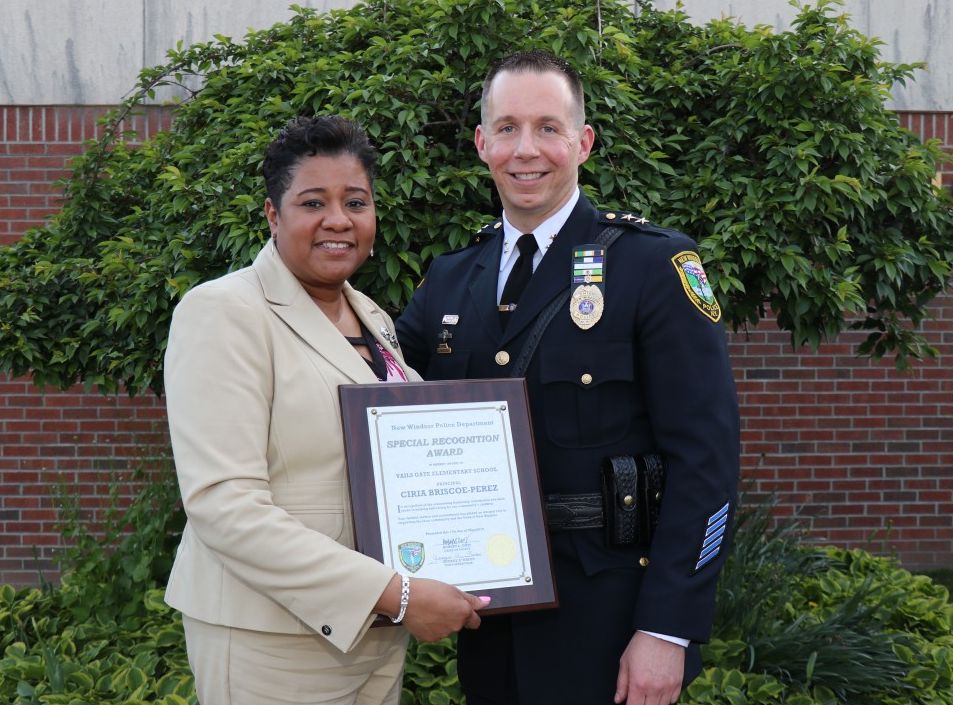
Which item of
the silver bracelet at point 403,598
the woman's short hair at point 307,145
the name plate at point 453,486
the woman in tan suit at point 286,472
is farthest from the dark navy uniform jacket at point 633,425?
the woman's short hair at point 307,145

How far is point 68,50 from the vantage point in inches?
250

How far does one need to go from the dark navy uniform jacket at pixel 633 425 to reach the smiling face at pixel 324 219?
44 centimetres

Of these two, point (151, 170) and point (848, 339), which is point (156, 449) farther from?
point (848, 339)

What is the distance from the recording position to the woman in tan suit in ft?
6.68

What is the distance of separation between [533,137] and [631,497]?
91 cm

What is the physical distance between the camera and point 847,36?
3959 millimetres

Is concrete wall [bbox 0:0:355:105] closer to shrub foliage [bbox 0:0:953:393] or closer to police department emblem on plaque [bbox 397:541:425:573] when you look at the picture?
shrub foliage [bbox 0:0:953:393]

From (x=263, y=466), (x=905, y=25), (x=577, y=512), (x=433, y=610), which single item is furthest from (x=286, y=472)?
(x=905, y=25)

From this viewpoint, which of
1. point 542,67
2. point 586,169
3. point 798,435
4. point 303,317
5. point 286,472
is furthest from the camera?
point 798,435

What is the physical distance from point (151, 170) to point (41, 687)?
7.10ft

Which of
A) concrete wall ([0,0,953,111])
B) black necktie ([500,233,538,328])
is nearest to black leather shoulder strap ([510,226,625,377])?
black necktie ([500,233,538,328])

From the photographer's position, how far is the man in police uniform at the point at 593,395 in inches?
89.1

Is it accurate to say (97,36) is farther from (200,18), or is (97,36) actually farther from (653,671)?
(653,671)

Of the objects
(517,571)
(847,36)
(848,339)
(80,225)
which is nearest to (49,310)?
(80,225)
